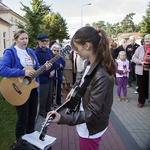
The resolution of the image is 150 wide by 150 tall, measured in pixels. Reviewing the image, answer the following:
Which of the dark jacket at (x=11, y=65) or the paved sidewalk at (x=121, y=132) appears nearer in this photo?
the dark jacket at (x=11, y=65)

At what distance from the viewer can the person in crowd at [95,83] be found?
6.19 ft

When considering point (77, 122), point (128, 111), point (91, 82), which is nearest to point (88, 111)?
point (77, 122)

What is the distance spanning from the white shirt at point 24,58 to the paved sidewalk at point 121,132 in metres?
1.57

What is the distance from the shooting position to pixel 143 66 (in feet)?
20.5

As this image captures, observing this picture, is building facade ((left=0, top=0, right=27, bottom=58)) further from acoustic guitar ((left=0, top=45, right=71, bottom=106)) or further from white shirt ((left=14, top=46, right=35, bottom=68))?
acoustic guitar ((left=0, top=45, right=71, bottom=106))

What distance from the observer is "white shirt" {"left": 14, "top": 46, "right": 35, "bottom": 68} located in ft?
12.0

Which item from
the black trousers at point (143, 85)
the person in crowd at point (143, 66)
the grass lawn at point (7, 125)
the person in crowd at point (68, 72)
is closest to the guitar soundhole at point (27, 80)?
the grass lawn at point (7, 125)

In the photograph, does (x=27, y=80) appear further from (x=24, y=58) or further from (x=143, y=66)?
(x=143, y=66)

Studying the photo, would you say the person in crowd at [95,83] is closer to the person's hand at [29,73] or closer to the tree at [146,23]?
the person's hand at [29,73]

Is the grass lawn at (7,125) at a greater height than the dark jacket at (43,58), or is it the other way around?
the dark jacket at (43,58)

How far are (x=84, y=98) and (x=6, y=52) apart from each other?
2.03 metres

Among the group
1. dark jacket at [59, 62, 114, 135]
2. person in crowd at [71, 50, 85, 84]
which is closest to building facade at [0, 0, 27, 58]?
person in crowd at [71, 50, 85, 84]

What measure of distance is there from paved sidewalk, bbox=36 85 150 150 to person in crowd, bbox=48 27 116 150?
172 cm

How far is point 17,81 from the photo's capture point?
12.0ft
